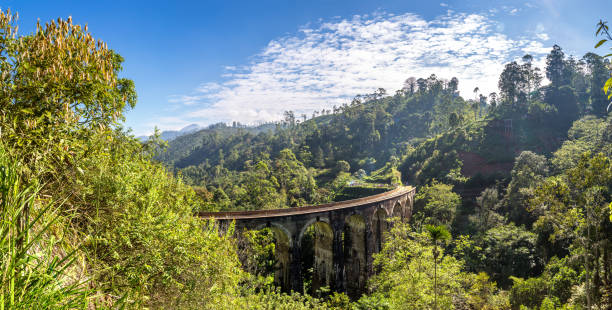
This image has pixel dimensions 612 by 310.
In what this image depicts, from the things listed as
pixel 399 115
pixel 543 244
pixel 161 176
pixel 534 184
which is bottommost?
pixel 543 244

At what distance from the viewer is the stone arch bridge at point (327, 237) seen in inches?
719

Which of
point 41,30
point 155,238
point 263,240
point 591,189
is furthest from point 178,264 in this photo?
point 591,189

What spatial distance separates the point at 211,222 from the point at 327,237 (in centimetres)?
1476

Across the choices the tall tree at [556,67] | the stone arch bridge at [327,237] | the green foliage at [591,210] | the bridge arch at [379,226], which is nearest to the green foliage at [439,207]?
the bridge arch at [379,226]

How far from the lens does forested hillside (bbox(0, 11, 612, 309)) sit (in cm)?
365

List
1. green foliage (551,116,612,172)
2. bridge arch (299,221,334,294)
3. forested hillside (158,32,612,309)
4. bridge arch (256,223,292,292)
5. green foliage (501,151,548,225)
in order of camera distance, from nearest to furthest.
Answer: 1. forested hillside (158,32,612,309)
2. bridge arch (256,223,292,292)
3. bridge arch (299,221,334,294)
4. green foliage (501,151,548,225)
5. green foliage (551,116,612,172)

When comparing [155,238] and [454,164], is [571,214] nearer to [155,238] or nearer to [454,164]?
[155,238]

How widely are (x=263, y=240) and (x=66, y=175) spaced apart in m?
12.8

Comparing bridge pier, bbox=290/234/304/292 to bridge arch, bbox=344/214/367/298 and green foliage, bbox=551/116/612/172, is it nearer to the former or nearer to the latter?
bridge arch, bbox=344/214/367/298

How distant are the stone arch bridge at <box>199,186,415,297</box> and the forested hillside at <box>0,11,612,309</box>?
1.25 metres

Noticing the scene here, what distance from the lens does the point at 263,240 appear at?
16.8 m

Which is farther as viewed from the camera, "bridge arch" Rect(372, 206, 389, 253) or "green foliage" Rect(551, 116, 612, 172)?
"green foliage" Rect(551, 116, 612, 172)

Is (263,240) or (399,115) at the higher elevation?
(399,115)

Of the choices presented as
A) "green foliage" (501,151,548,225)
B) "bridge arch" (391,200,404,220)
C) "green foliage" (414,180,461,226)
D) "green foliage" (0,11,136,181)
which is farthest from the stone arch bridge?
"green foliage" (501,151,548,225)
